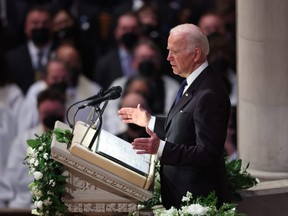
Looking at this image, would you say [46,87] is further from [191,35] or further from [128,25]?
[191,35]

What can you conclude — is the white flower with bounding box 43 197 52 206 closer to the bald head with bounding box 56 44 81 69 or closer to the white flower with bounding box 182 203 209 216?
the white flower with bounding box 182 203 209 216

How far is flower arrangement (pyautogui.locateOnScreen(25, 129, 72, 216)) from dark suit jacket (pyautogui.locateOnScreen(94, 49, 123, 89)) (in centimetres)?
628

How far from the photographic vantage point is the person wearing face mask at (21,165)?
41.5 ft

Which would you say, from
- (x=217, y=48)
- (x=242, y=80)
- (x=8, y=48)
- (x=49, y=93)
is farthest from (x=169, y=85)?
(x=242, y=80)

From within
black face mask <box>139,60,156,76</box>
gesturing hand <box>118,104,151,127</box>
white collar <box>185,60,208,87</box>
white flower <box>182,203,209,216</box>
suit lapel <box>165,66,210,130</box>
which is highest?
white collar <box>185,60,208,87</box>

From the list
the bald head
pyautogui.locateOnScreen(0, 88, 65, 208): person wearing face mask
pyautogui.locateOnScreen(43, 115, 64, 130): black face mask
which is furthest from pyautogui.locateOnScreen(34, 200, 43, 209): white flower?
the bald head

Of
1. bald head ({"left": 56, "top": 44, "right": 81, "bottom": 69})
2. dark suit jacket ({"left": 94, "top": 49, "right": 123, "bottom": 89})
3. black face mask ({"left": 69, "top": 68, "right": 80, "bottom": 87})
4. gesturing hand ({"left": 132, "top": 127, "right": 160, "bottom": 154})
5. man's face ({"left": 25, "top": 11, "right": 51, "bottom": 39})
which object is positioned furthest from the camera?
man's face ({"left": 25, "top": 11, "right": 51, "bottom": 39})

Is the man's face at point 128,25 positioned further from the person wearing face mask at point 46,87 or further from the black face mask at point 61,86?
the black face mask at point 61,86

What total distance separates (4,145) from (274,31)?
4824 millimetres

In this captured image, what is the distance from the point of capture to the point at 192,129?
775 centimetres

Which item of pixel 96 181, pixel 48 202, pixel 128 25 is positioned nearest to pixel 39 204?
pixel 48 202

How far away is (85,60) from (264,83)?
5968 mm

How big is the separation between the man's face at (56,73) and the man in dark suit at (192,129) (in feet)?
18.2

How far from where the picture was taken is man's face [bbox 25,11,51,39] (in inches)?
589
